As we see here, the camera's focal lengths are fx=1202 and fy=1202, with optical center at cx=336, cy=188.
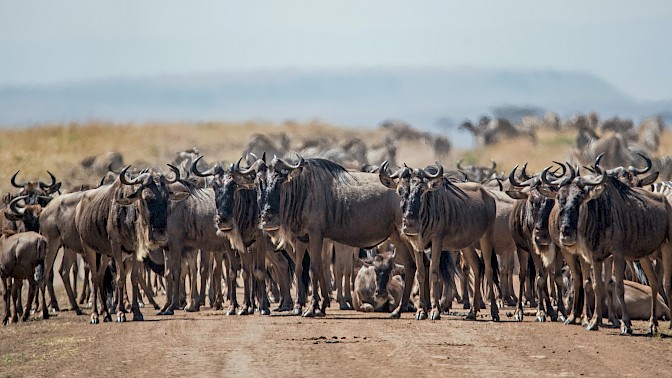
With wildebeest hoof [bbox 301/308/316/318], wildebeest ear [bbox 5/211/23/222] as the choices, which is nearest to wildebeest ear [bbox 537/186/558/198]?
wildebeest hoof [bbox 301/308/316/318]

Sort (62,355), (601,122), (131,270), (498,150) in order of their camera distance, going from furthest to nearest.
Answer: (601,122) < (498,150) < (131,270) < (62,355)

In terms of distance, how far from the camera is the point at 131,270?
679 inches

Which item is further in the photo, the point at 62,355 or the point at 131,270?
the point at 131,270

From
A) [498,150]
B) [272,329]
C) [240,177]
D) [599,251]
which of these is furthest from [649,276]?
[498,150]

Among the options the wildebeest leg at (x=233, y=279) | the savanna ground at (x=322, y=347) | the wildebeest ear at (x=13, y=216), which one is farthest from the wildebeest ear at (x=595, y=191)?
the wildebeest ear at (x=13, y=216)

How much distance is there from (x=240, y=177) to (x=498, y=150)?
133ft

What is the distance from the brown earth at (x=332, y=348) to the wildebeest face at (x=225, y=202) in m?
1.54

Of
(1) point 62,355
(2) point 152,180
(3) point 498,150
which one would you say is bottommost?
(1) point 62,355

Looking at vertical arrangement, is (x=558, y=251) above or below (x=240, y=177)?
below

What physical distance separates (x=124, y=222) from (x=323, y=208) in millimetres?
2804

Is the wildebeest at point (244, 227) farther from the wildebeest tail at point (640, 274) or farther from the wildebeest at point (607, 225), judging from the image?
the wildebeest tail at point (640, 274)

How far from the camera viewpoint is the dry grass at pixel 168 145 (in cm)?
4334

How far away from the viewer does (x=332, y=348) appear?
12.2m

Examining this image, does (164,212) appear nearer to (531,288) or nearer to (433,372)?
(531,288)
